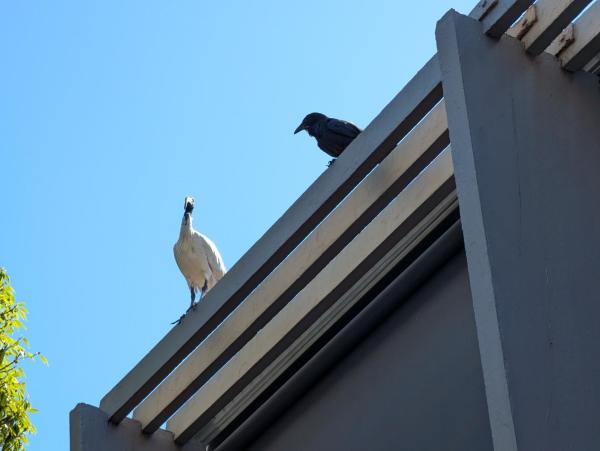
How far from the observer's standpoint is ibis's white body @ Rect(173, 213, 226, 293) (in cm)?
959

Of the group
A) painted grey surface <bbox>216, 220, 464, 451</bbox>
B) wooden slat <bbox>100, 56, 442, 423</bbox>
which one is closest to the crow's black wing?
painted grey surface <bbox>216, 220, 464, 451</bbox>

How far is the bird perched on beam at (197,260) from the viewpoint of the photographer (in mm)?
9594

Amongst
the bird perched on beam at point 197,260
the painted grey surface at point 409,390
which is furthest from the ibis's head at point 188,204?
the painted grey surface at point 409,390

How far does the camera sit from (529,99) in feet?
17.0

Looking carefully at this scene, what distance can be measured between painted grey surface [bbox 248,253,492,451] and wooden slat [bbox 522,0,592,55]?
50.6 inches

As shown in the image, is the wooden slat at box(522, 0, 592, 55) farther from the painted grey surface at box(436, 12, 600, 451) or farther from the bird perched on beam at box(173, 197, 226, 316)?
the bird perched on beam at box(173, 197, 226, 316)

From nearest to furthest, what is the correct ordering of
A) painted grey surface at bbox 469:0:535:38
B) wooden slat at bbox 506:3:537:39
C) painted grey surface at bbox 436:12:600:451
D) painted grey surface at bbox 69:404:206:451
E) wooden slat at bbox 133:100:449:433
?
painted grey surface at bbox 436:12:600:451 → painted grey surface at bbox 469:0:535:38 → wooden slat at bbox 506:3:537:39 → wooden slat at bbox 133:100:449:433 → painted grey surface at bbox 69:404:206:451

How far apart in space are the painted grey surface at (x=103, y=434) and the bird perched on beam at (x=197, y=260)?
305cm

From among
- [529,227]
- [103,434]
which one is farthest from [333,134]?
[529,227]

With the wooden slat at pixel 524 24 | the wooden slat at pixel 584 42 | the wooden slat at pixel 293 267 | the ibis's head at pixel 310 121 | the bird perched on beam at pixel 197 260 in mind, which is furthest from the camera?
the bird perched on beam at pixel 197 260

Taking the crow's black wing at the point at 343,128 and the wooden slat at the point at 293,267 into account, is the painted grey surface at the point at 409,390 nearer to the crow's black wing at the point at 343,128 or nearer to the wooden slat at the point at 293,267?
the wooden slat at the point at 293,267

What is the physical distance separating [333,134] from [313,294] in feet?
7.98

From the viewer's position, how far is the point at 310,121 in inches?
361

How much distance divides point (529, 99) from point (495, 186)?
1.79 feet
